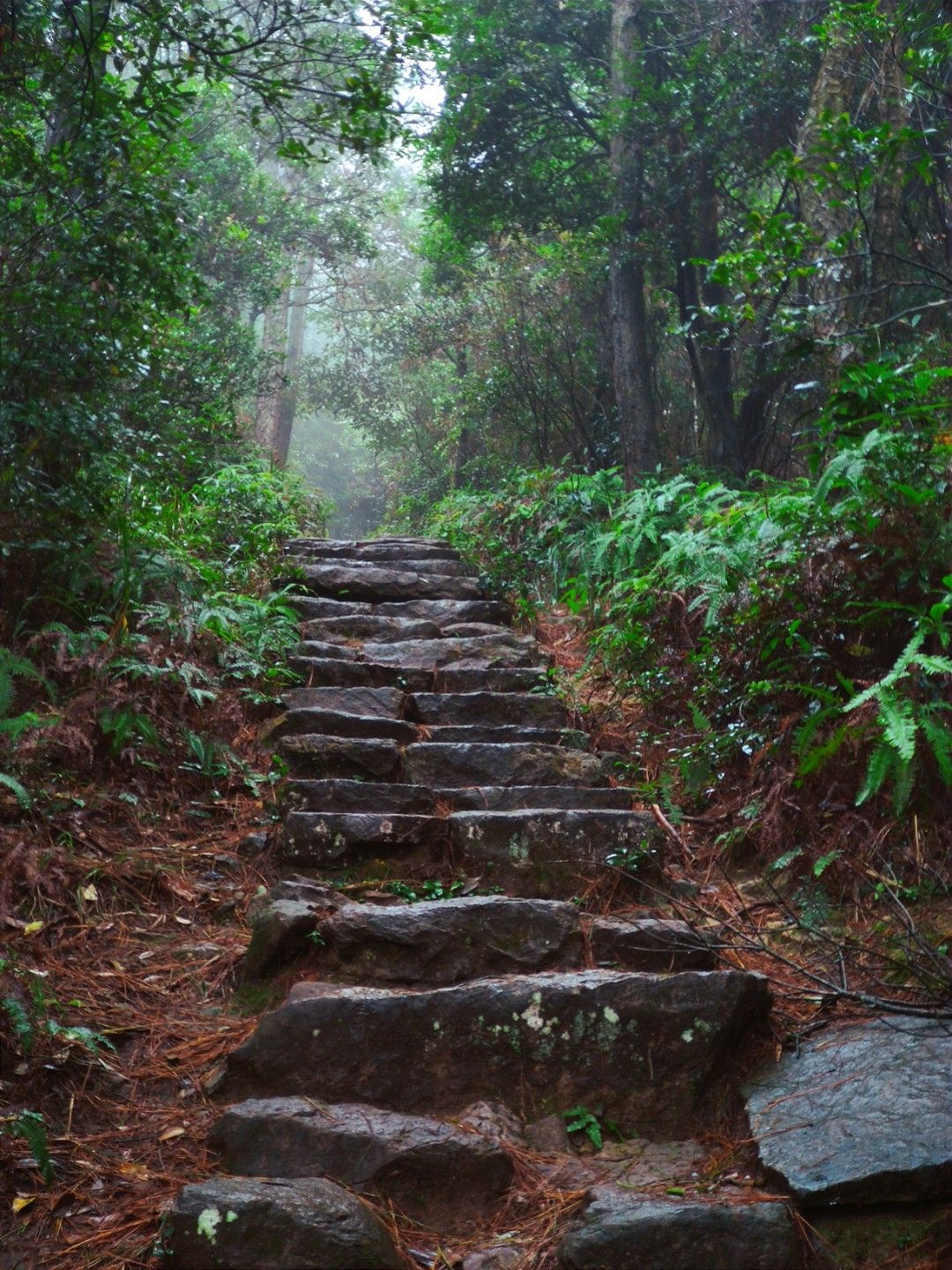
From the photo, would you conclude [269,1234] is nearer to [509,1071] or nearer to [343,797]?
[509,1071]

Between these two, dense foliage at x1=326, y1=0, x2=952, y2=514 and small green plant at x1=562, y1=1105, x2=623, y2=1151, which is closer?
small green plant at x1=562, y1=1105, x2=623, y2=1151

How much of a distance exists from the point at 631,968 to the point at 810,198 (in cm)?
672

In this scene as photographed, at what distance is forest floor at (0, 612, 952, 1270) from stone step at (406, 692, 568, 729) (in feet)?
3.09

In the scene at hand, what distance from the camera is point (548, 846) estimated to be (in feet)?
13.0

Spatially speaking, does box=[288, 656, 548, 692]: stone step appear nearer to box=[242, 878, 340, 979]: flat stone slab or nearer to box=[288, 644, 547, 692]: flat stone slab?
box=[288, 644, 547, 692]: flat stone slab

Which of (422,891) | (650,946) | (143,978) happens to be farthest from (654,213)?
(143,978)

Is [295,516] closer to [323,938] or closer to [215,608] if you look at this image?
[215,608]

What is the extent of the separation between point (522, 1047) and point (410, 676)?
3030 mm

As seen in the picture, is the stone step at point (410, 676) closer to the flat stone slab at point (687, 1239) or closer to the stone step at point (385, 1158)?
the stone step at point (385, 1158)

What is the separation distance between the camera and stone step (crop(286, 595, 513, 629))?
6809mm

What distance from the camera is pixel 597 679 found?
5.67m

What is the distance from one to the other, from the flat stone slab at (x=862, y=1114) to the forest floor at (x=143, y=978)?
0.33ft

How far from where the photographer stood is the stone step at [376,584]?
7.34 metres

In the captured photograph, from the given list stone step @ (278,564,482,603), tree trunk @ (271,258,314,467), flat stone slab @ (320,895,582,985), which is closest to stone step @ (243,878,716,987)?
flat stone slab @ (320,895,582,985)
